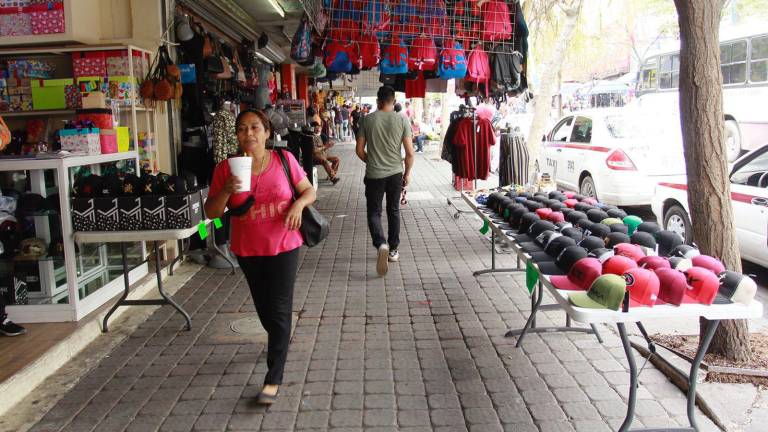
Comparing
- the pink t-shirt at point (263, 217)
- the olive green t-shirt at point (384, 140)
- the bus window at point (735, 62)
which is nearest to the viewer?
the pink t-shirt at point (263, 217)

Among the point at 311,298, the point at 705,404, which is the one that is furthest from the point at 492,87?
the point at 705,404

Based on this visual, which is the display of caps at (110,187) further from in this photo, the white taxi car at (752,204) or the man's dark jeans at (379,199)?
the white taxi car at (752,204)

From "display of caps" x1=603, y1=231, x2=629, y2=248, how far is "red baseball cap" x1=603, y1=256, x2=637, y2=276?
0.59 metres

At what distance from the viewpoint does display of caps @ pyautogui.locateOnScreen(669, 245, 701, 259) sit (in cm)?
360

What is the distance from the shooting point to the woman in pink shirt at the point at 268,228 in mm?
3701

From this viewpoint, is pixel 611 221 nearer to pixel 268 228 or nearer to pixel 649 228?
pixel 649 228

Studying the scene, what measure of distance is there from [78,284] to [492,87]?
583 cm

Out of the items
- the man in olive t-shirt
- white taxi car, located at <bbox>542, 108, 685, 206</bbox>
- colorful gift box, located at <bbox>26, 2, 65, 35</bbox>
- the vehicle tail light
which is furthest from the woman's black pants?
the vehicle tail light

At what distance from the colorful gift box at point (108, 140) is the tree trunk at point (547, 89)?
6.54 meters

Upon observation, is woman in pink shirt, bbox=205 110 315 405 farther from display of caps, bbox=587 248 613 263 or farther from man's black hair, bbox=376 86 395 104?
man's black hair, bbox=376 86 395 104

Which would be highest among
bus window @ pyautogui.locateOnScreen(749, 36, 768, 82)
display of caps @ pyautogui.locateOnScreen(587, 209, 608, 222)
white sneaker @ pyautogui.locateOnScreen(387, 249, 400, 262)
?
bus window @ pyautogui.locateOnScreen(749, 36, 768, 82)

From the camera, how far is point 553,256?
3.94 meters

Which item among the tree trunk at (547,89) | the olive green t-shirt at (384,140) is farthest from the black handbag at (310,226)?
the tree trunk at (547,89)

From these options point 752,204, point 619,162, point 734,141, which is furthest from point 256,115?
point 734,141
